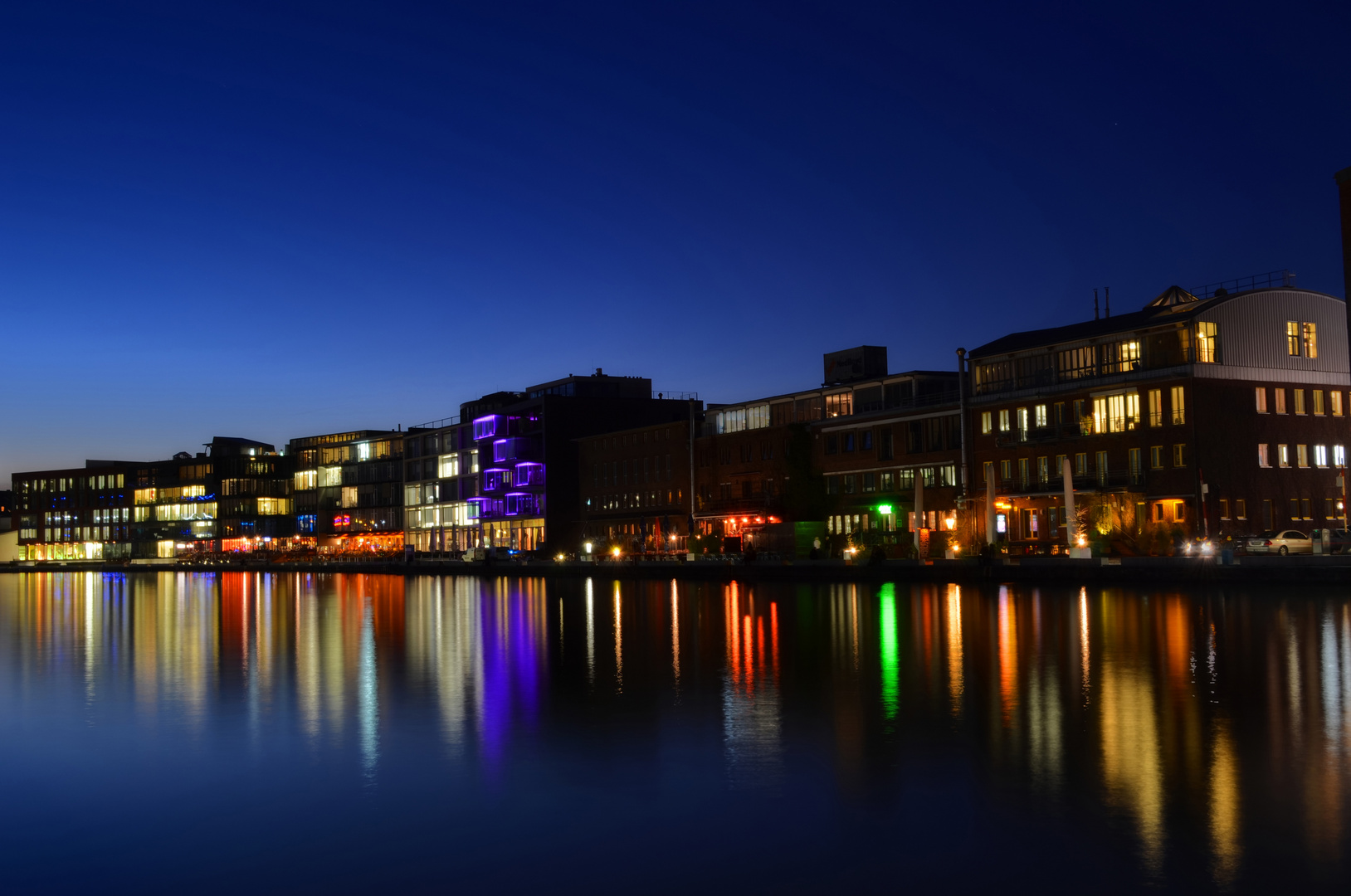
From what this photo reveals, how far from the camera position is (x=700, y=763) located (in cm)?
1362

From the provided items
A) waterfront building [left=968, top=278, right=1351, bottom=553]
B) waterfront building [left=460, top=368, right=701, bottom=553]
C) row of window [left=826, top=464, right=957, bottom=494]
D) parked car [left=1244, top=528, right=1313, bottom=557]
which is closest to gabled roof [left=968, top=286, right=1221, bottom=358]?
waterfront building [left=968, top=278, right=1351, bottom=553]

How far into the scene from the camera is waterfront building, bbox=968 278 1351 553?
6506 cm

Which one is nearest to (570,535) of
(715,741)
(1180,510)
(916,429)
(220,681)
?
(916,429)

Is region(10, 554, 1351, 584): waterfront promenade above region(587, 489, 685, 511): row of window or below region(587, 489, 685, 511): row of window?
below

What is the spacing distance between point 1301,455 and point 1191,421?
25.4 feet

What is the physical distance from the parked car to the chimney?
10944 mm

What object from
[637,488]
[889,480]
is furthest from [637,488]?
[889,480]

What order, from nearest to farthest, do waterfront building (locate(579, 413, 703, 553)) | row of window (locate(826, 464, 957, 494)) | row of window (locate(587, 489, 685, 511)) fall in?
row of window (locate(826, 464, 957, 494)) → waterfront building (locate(579, 413, 703, 553)) → row of window (locate(587, 489, 685, 511))

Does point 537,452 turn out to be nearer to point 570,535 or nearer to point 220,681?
point 570,535

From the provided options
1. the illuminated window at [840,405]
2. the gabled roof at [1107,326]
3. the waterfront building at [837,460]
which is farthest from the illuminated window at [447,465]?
the gabled roof at [1107,326]

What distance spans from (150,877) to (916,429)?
75.1 metres

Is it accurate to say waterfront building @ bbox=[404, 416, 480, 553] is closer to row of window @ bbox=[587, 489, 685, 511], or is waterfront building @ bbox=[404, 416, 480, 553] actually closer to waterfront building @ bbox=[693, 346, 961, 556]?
row of window @ bbox=[587, 489, 685, 511]

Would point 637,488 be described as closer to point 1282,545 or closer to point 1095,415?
point 1095,415

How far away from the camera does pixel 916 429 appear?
82.4 m
